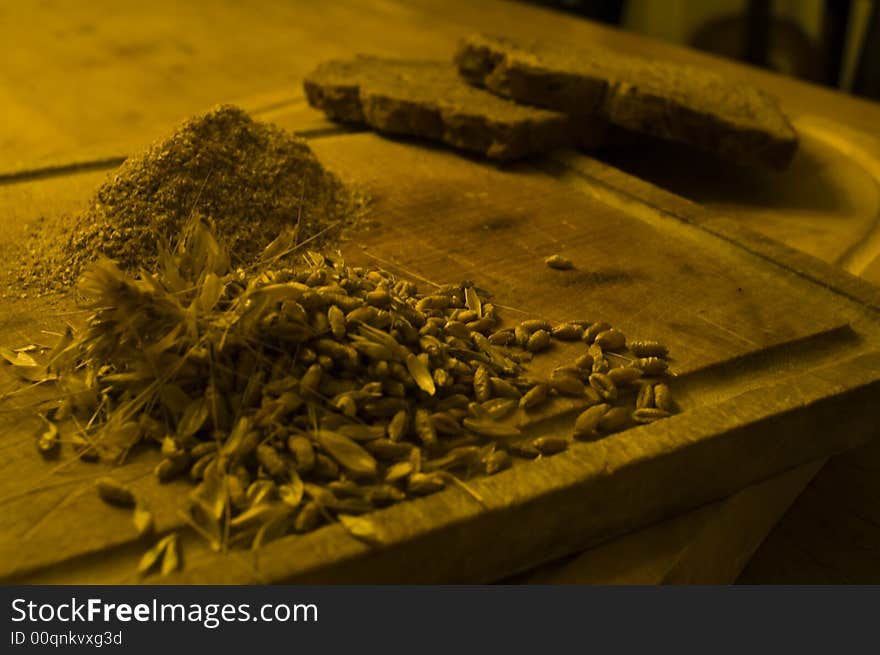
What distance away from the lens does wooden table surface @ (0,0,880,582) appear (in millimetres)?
1429

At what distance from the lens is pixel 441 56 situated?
2.85 m

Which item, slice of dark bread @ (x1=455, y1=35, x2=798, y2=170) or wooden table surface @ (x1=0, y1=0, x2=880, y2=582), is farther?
slice of dark bread @ (x1=455, y1=35, x2=798, y2=170)

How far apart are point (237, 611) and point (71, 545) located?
197 millimetres

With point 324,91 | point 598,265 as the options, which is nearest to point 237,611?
point 598,265

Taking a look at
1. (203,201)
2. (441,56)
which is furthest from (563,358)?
(441,56)

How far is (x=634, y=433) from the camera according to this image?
1.26m

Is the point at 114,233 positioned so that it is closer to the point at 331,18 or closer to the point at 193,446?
the point at 193,446

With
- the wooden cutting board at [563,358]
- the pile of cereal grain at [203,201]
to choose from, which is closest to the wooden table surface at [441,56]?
the wooden cutting board at [563,358]

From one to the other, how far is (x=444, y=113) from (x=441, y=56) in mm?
829

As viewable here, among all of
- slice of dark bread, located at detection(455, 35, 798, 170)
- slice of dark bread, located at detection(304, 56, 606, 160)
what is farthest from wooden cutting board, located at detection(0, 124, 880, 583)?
slice of dark bread, located at detection(455, 35, 798, 170)

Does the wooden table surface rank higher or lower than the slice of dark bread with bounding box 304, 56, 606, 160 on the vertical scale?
lower

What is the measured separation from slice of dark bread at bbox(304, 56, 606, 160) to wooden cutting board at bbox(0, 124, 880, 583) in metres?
0.04

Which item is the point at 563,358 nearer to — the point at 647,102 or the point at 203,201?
the point at 203,201

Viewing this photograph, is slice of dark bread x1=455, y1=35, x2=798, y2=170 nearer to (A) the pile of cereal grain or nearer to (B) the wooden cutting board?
(B) the wooden cutting board
